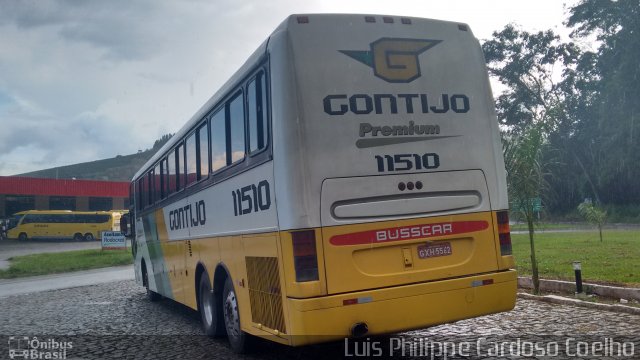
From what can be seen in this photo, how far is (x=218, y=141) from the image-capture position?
768 centimetres

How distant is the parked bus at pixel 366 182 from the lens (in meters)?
5.51

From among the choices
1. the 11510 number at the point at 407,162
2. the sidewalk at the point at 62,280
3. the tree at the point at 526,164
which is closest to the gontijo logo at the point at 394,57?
the 11510 number at the point at 407,162

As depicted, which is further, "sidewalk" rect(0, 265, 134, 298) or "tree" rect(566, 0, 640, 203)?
"tree" rect(566, 0, 640, 203)

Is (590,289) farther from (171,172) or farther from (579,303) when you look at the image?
(171,172)

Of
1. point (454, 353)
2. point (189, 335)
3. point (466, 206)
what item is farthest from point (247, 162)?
point (189, 335)

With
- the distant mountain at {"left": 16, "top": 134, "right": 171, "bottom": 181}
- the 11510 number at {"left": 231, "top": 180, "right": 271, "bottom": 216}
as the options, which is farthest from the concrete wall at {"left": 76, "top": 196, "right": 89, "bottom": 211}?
the 11510 number at {"left": 231, "top": 180, "right": 271, "bottom": 216}

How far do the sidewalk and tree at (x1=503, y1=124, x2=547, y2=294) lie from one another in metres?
13.9

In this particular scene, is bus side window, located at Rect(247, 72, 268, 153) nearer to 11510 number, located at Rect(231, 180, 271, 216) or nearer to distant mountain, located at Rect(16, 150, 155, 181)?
11510 number, located at Rect(231, 180, 271, 216)

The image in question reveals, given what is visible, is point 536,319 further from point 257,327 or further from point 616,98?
point 616,98

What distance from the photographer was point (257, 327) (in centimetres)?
634

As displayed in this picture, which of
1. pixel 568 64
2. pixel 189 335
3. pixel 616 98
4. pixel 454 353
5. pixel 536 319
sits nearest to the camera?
pixel 454 353

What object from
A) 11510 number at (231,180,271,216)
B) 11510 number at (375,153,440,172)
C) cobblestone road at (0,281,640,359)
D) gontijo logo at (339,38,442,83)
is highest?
gontijo logo at (339,38,442,83)

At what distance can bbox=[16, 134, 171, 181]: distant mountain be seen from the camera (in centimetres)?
12669

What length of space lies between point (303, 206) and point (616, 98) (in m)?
45.8
